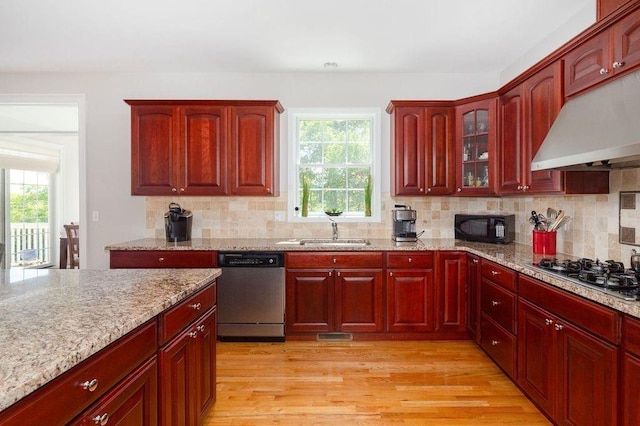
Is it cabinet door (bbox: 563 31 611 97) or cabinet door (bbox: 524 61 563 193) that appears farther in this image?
cabinet door (bbox: 524 61 563 193)

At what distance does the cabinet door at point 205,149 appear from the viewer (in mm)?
3699

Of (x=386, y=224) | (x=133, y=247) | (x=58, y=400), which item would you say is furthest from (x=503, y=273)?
(x=133, y=247)

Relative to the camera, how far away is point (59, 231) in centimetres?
700

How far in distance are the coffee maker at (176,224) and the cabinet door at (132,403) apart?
243 cm

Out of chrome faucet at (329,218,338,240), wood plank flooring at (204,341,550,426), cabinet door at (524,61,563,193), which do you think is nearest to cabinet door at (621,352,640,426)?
wood plank flooring at (204,341,550,426)

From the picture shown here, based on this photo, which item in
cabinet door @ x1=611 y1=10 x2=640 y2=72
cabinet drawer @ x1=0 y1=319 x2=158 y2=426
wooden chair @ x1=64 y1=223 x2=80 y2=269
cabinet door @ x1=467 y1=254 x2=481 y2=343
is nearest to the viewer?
cabinet drawer @ x1=0 y1=319 x2=158 y2=426

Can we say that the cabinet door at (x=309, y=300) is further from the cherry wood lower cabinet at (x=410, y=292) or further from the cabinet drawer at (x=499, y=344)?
the cabinet drawer at (x=499, y=344)

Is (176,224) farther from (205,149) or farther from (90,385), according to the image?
(90,385)

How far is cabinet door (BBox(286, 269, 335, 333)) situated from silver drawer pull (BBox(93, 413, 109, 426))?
2.29 metres

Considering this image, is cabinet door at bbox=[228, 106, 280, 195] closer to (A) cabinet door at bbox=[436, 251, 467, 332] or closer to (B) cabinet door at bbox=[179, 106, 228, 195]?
(B) cabinet door at bbox=[179, 106, 228, 195]

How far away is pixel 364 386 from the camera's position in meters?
2.64

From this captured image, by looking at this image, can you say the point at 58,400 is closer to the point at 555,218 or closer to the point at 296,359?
the point at 296,359

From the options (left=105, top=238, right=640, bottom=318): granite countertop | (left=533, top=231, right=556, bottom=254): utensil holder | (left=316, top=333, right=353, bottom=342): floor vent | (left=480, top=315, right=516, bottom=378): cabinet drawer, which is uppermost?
(left=533, top=231, right=556, bottom=254): utensil holder

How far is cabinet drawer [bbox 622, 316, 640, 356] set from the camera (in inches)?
59.6
